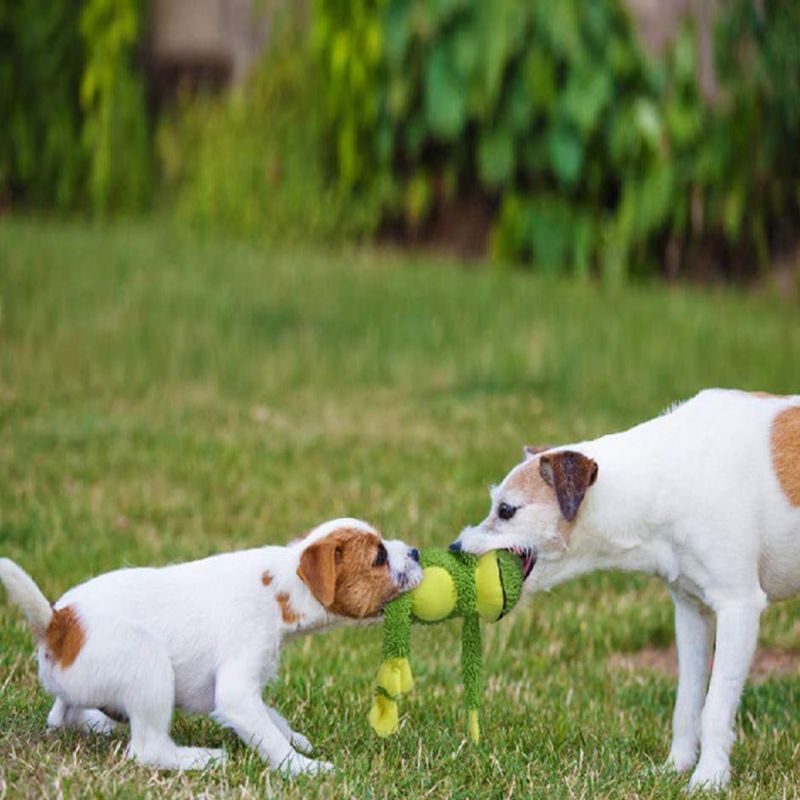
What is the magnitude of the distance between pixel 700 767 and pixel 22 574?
203 centimetres

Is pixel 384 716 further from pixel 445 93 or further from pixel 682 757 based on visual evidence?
pixel 445 93

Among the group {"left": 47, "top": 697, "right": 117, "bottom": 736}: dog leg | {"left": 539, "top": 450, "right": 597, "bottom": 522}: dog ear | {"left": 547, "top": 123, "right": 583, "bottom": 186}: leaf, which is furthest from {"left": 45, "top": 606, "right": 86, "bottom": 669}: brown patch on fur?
{"left": 547, "top": 123, "right": 583, "bottom": 186}: leaf

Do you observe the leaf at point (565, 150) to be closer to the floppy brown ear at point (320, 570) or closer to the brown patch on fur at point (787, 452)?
the brown patch on fur at point (787, 452)

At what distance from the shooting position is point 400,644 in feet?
14.7

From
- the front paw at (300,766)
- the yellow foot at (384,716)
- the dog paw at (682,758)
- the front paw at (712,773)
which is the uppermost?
the yellow foot at (384,716)

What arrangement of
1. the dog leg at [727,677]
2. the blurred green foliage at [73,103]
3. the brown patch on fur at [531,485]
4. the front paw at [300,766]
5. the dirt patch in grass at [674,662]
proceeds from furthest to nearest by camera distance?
1. the blurred green foliage at [73,103]
2. the dirt patch in grass at [674,662]
3. the brown patch on fur at [531,485]
4. the dog leg at [727,677]
5. the front paw at [300,766]

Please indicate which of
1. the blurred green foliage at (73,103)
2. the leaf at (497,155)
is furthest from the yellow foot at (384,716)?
the blurred green foliage at (73,103)

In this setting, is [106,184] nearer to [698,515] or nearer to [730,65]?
[730,65]

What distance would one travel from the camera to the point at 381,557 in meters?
4.45

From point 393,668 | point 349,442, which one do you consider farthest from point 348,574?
point 349,442

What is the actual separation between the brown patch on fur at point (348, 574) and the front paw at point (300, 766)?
0.42 m

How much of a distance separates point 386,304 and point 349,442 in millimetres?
2952

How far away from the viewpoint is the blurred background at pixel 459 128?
12148 mm

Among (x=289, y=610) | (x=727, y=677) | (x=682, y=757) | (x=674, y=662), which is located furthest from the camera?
(x=674, y=662)
